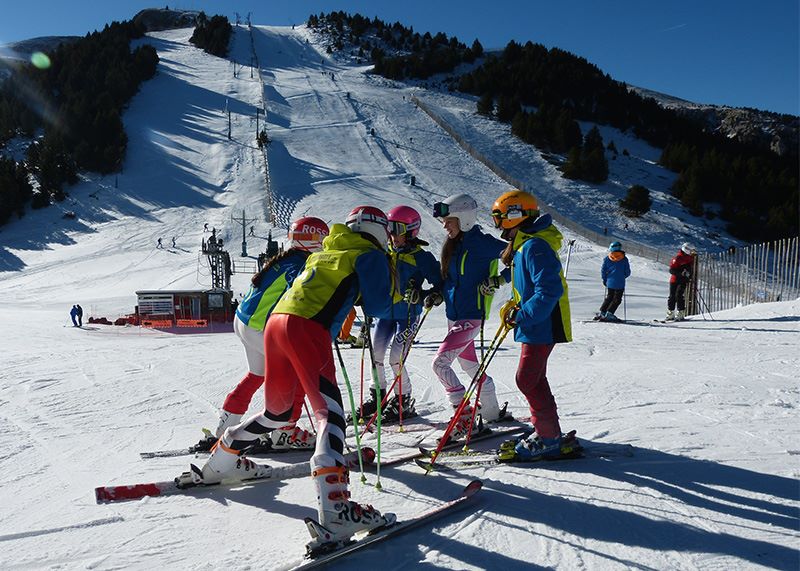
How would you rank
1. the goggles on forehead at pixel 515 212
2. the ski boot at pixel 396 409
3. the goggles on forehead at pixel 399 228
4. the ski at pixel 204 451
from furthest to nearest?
1. the ski boot at pixel 396 409
2. the goggles on forehead at pixel 399 228
3. the ski at pixel 204 451
4. the goggles on forehead at pixel 515 212

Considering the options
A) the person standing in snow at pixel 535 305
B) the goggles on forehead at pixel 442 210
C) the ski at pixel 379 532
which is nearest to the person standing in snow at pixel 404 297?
the goggles on forehead at pixel 442 210

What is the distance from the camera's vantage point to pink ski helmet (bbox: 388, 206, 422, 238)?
4.89 m

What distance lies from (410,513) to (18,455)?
3.18m

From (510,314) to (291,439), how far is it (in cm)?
202

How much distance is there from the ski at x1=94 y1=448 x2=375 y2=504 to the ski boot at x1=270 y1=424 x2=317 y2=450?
1.90ft

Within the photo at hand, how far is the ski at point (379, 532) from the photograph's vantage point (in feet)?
8.20

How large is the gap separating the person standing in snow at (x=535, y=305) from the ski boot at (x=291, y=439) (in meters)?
1.64

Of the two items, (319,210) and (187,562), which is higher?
(319,210)

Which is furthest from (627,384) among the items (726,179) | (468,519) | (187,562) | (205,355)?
(726,179)

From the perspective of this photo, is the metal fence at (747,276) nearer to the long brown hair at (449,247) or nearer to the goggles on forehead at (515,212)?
the long brown hair at (449,247)

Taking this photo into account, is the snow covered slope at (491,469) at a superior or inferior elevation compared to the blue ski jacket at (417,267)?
inferior

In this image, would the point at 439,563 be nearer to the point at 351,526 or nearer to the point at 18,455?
the point at 351,526

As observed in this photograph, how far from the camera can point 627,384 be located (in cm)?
607

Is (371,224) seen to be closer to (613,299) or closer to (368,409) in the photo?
(368,409)
